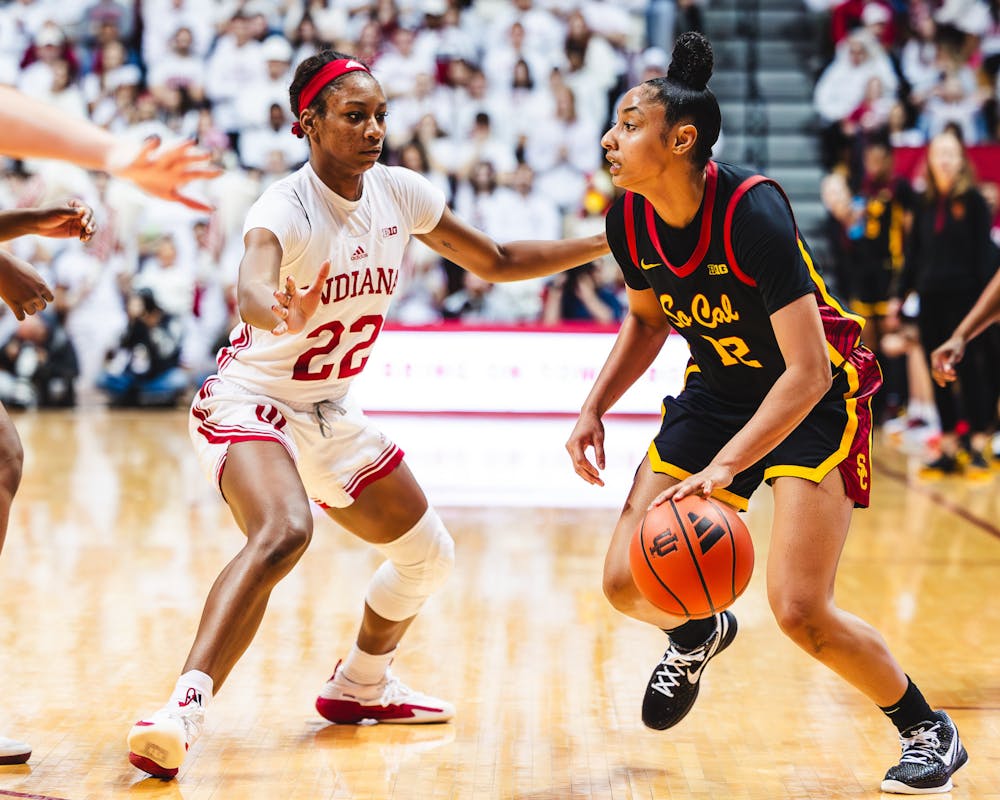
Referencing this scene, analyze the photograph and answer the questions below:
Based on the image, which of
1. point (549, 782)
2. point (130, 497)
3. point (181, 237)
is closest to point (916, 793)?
point (549, 782)

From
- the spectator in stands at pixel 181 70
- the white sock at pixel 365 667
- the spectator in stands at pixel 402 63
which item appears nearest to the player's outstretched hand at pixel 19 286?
the white sock at pixel 365 667

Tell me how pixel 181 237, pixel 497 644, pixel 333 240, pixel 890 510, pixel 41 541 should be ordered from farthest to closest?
pixel 181 237
pixel 890 510
pixel 41 541
pixel 497 644
pixel 333 240

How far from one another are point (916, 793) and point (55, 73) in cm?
1283

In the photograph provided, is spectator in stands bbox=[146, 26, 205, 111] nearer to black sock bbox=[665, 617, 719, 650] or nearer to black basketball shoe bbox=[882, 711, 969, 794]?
black sock bbox=[665, 617, 719, 650]

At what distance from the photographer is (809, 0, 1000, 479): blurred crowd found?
909 cm

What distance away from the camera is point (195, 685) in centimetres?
350

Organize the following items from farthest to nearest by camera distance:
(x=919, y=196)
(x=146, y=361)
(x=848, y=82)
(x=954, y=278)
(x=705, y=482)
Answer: (x=848, y=82), (x=146, y=361), (x=919, y=196), (x=954, y=278), (x=705, y=482)

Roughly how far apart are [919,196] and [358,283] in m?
6.97

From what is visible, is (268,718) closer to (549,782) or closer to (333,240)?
(549,782)

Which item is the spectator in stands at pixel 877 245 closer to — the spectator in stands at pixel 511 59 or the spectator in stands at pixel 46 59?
the spectator in stands at pixel 511 59

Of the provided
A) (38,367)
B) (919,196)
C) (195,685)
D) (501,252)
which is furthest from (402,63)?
(195,685)

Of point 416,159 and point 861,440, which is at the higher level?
point 861,440

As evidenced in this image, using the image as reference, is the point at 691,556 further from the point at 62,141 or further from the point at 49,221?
the point at 49,221

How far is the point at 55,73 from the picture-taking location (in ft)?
47.4
